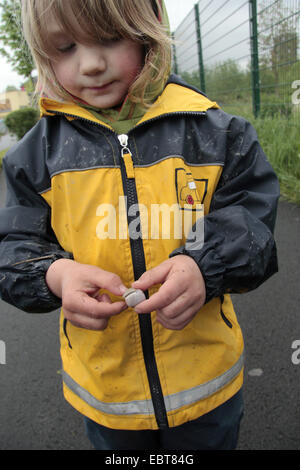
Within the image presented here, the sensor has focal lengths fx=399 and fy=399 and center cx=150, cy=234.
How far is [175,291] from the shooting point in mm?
938

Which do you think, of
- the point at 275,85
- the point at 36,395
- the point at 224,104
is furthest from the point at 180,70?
the point at 36,395

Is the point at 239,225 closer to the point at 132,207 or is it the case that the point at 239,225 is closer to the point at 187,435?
the point at 132,207

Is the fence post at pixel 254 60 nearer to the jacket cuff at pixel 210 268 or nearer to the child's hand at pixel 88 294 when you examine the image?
the jacket cuff at pixel 210 268

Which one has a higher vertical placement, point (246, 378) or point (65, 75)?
point (65, 75)

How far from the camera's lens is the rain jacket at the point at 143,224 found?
3.55 feet

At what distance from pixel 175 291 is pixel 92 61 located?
60cm

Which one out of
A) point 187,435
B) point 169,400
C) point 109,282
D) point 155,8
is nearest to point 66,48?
→ point 155,8

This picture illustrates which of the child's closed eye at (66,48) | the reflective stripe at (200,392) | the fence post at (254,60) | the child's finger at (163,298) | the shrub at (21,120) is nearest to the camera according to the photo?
the child's finger at (163,298)

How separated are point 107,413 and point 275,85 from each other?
4932 mm

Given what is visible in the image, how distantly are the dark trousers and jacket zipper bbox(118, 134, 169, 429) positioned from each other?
125 millimetres

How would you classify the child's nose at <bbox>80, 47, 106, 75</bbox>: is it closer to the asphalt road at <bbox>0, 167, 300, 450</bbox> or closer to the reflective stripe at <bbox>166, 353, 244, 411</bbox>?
the reflective stripe at <bbox>166, 353, 244, 411</bbox>

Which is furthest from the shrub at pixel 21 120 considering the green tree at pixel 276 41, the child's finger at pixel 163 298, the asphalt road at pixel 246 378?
the child's finger at pixel 163 298

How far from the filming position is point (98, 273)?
0.99 meters

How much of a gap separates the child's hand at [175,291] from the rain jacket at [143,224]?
6 cm
